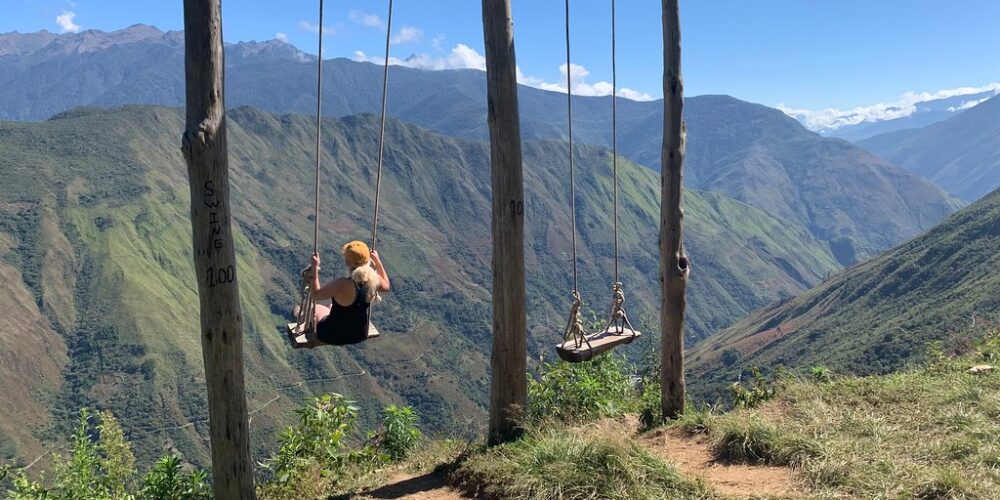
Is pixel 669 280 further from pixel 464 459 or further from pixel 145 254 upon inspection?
pixel 145 254

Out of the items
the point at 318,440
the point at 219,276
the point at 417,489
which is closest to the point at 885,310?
the point at 318,440

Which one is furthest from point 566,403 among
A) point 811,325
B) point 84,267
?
point 84,267

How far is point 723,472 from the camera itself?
5.85 meters

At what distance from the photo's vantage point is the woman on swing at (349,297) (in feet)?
21.4

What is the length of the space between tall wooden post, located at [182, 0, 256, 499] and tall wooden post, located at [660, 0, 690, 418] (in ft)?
15.8

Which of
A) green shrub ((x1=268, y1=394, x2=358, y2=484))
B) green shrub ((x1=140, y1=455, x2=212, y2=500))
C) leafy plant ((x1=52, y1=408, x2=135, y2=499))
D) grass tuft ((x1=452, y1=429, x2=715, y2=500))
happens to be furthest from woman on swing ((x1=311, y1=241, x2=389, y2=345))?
leafy plant ((x1=52, y1=408, x2=135, y2=499))

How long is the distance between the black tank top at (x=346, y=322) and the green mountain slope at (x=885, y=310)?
63.0m

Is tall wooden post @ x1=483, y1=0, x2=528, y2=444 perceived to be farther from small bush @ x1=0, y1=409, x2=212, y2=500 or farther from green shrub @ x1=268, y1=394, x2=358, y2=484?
small bush @ x1=0, y1=409, x2=212, y2=500

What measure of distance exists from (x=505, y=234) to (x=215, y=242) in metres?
2.83

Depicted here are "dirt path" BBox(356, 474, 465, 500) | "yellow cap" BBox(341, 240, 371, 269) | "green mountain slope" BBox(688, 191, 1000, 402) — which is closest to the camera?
"dirt path" BBox(356, 474, 465, 500)

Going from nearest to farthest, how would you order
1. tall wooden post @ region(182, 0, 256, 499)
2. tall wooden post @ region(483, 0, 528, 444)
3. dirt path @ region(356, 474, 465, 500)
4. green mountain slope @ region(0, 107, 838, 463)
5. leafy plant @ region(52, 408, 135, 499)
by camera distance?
tall wooden post @ region(182, 0, 256, 499) → dirt path @ region(356, 474, 465, 500) → leafy plant @ region(52, 408, 135, 499) → tall wooden post @ region(483, 0, 528, 444) → green mountain slope @ region(0, 107, 838, 463)

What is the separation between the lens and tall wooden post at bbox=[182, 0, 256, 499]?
493 cm

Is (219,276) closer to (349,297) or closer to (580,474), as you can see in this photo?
(349,297)

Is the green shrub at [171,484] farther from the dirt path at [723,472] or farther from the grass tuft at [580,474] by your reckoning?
the dirt path at [723,472]
